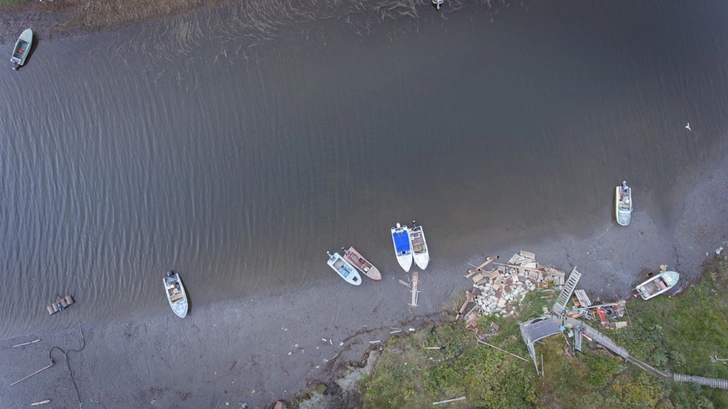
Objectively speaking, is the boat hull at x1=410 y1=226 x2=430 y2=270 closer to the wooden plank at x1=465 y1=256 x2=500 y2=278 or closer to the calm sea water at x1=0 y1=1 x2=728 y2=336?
the calm sea water at x1=0 y1=1 x2=728 y2=336

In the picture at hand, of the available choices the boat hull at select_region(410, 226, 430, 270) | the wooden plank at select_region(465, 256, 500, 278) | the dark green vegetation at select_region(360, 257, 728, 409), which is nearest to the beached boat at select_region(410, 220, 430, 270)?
the boat hull at select_region(410, 226, 430, 270)

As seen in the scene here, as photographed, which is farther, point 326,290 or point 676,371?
point 326,290

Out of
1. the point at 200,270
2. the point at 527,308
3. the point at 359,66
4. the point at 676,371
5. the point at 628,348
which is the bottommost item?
the point at 676,371

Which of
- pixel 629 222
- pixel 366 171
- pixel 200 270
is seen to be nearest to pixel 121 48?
pixel 200 270

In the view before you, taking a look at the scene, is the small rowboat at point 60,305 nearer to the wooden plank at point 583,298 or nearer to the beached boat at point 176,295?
the beached boat at point 176,295

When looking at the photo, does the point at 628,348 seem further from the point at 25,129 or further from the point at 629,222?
the point at 25,129

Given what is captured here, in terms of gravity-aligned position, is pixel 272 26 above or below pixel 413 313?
above
